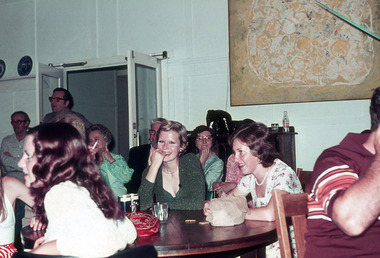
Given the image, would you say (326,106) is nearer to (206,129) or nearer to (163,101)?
(206,129)

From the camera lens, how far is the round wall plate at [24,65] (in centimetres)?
697

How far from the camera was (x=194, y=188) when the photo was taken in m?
2.68

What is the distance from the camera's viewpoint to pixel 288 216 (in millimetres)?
1429

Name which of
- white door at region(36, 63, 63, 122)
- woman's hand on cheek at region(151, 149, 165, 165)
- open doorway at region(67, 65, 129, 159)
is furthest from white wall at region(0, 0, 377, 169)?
woman's hand on cheek at region(151, 149, 165, 165)

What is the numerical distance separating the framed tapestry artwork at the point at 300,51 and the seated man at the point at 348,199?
13.3 ft

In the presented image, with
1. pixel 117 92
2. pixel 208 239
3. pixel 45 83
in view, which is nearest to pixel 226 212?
pixel 208 239

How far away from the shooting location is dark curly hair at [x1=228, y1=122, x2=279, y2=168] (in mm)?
2262

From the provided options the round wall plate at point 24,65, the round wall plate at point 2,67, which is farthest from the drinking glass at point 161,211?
the round wall plate at point 2,67

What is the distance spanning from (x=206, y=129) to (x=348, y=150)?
10.6 ft

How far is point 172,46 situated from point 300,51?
195 centimetres

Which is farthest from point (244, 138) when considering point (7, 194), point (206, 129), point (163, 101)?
point (163, 101)

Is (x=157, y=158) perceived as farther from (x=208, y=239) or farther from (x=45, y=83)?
(x=45, y=83)

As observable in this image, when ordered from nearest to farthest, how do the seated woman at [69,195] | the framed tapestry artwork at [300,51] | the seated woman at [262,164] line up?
the seated woman at [69,195], the seated woman at [262,164], the framed tapestry artwork at [300,51]

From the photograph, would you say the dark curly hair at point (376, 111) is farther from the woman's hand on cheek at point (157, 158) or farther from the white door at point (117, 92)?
the white door at point (117, 92)
